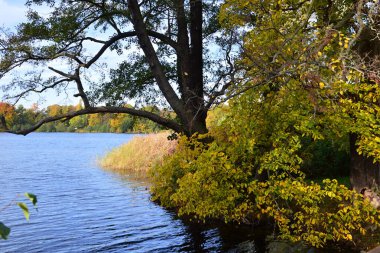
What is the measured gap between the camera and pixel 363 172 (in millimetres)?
11250

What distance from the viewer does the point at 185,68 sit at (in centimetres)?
1527

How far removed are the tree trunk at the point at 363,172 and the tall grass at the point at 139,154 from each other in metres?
14.8

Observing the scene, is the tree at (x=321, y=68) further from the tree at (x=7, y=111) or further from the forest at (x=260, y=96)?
the tree at (x=7, y=111)

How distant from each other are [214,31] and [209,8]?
1.05m

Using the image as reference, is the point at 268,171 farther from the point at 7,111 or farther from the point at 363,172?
the point at 7,111

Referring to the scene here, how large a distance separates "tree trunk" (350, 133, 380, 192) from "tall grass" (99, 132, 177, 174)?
14.8m

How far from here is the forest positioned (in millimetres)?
8258

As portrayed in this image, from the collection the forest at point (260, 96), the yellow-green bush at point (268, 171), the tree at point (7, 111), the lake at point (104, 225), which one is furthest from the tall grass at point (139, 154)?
the yellow-green bush at point (268, 171)

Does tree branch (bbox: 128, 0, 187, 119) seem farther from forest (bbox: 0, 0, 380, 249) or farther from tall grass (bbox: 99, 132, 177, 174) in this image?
tall grass (bbox: 99, 132, 177, 174)

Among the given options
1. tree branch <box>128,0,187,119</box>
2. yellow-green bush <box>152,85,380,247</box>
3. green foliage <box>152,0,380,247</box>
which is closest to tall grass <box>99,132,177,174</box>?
tree branch <box>128,0,187,119</box>

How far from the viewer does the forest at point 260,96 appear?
826 cm

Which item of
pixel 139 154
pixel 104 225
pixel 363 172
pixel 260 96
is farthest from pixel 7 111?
pixel 139 154

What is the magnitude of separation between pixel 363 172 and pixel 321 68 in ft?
14.5

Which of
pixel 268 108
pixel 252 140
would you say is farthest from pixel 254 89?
pixel 252 140
